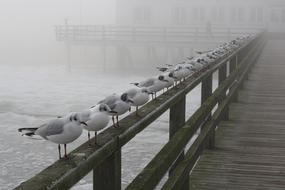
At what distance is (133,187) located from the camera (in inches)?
130

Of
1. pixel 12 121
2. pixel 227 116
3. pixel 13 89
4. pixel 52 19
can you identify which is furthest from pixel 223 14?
pixel 52 19

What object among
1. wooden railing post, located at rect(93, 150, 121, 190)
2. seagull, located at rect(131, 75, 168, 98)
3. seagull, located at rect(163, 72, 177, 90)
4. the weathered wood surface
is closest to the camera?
wooden railing post, located at rect(93, 150, 121, 190)

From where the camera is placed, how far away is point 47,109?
78.8 feet

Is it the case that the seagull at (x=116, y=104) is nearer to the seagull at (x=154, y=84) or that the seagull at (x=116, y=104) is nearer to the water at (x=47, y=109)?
the seagull at (x=154, y=84)

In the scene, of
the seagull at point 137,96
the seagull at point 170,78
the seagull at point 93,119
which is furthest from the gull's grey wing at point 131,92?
the seagull at point 170,78

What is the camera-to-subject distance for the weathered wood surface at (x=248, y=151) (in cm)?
534

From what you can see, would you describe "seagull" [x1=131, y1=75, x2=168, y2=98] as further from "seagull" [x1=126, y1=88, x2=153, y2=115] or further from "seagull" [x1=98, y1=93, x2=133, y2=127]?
"seagull" [x1=98, y1=93, x2=133, y2=127]

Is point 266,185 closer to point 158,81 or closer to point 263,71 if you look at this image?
point 158,81

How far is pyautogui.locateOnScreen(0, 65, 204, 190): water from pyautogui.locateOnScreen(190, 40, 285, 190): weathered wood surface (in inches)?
162

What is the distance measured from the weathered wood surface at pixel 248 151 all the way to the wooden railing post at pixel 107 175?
89.5 inches

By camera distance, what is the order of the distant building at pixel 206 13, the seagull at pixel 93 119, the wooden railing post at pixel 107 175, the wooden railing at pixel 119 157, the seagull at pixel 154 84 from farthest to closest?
1. the distant building at pixel 206 13
2. the seagull at pixel 154 84
3. the seagull at pixel 93 119
4. the wooden railing post at pixel 107 175
5. the wooden railing at pixel 119 157

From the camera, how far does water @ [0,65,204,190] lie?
14133 millimetres

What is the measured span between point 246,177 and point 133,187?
2.46 meters

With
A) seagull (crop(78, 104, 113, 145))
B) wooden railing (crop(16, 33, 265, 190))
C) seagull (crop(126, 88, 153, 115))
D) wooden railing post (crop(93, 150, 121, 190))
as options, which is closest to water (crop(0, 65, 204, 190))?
wooden railing (crop(16, 33, 265, 190))
